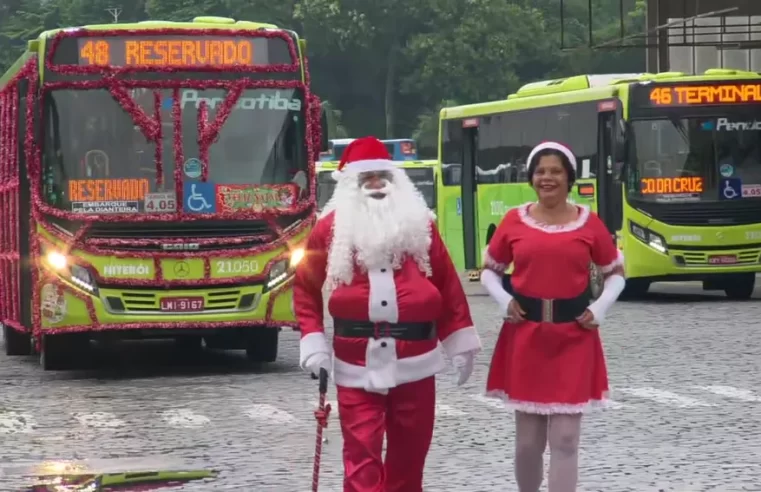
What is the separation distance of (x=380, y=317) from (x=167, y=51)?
9.46 metres

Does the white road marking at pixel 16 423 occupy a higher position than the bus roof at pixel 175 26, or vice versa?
the bus roof at pixel 175 26

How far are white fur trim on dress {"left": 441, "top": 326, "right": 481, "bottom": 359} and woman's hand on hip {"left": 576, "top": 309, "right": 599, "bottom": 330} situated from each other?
0.50 metres

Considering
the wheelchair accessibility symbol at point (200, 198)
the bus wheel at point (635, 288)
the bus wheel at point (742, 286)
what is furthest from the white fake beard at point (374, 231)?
the bus wheel at point (742, 286)

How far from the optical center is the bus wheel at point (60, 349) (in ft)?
57.0

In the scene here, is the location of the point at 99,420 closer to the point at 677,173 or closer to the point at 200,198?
the point at 200,198

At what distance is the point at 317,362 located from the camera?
7.83 metres

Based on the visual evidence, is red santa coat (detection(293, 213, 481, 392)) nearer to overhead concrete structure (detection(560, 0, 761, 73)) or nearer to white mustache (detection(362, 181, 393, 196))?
white mustache (detection(362, 181, 393, 196))

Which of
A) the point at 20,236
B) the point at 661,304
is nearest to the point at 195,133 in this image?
the point at 20,236

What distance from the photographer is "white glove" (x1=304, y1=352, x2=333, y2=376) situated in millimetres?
7824

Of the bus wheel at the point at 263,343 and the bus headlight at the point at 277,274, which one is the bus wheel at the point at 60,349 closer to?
the bus wheel at the point at 263,343

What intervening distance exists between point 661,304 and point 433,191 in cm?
2264

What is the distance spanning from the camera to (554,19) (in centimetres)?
9688

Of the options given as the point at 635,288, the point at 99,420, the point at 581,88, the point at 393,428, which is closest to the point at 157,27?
the point at 99,420

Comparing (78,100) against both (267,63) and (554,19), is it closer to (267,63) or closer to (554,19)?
(267,63)
